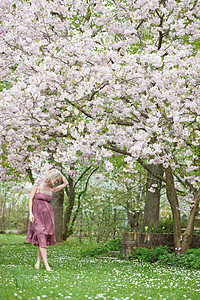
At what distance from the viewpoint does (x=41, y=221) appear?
7328mm

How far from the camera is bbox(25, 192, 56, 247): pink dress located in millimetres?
7242

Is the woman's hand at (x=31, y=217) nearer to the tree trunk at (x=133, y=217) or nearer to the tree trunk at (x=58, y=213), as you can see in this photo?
the tree trunk at (x=58, y=213)

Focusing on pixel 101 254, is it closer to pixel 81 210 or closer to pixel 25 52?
pixel 81 210

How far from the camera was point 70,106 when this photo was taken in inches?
309

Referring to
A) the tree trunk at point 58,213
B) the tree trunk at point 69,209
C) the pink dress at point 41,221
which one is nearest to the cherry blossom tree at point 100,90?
the pink dress at point 41,221

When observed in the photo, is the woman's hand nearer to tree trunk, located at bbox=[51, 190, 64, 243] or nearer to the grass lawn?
the grass lawn

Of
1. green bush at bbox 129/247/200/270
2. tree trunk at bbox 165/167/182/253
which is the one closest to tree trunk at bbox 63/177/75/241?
green bush at bbox 129/247/200/270

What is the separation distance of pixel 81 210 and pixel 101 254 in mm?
5146

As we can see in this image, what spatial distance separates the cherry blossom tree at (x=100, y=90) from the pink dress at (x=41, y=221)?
0.86 meters

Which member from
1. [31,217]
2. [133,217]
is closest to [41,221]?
[31,217]

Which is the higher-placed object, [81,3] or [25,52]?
[81,3]

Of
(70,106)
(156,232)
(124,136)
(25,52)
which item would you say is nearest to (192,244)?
(156,232)

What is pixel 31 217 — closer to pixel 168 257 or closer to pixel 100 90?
pixel 100 90

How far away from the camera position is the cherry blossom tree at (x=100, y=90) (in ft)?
25.1
